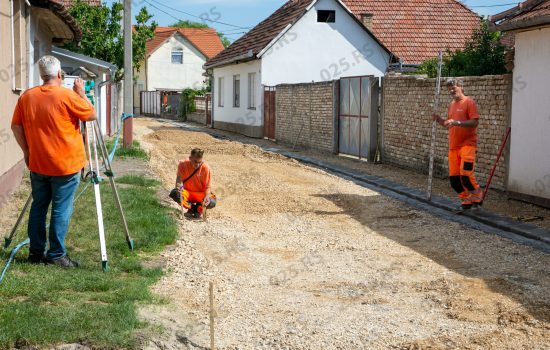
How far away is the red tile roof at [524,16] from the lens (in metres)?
10.7

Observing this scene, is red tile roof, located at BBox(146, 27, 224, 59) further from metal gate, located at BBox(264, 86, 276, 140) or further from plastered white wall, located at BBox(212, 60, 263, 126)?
metal gate, located at BBox(264, 86, 276, 140)

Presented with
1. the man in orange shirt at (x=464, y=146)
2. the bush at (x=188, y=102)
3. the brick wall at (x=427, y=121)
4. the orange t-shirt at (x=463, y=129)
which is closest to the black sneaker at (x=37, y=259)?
the man in orange shirt at (x=464, y=146)

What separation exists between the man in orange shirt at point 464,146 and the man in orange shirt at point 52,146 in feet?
19.0

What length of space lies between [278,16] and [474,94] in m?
21.1

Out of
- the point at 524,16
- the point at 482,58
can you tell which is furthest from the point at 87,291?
the point at 482,58

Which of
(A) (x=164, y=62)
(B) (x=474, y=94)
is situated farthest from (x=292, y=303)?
(A) (x=164, y=62)

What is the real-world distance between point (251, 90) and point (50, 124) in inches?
1015

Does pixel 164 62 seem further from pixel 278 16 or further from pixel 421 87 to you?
pixel 421 87

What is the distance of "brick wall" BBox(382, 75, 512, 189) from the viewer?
42.0ft

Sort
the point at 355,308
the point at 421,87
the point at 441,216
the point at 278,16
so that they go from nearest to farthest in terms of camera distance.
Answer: the point at 355,308, the point at 441,216, the point at 421,87, the point at 278,16

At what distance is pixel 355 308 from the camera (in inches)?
241

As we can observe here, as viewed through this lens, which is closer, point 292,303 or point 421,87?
point 292,303

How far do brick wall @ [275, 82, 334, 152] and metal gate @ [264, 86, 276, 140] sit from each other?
0.90 meters

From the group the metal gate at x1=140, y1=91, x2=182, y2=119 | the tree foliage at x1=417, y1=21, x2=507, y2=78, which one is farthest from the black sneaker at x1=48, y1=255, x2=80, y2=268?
the metal gate at x1=140, y1=91, x2=182, y2=119
